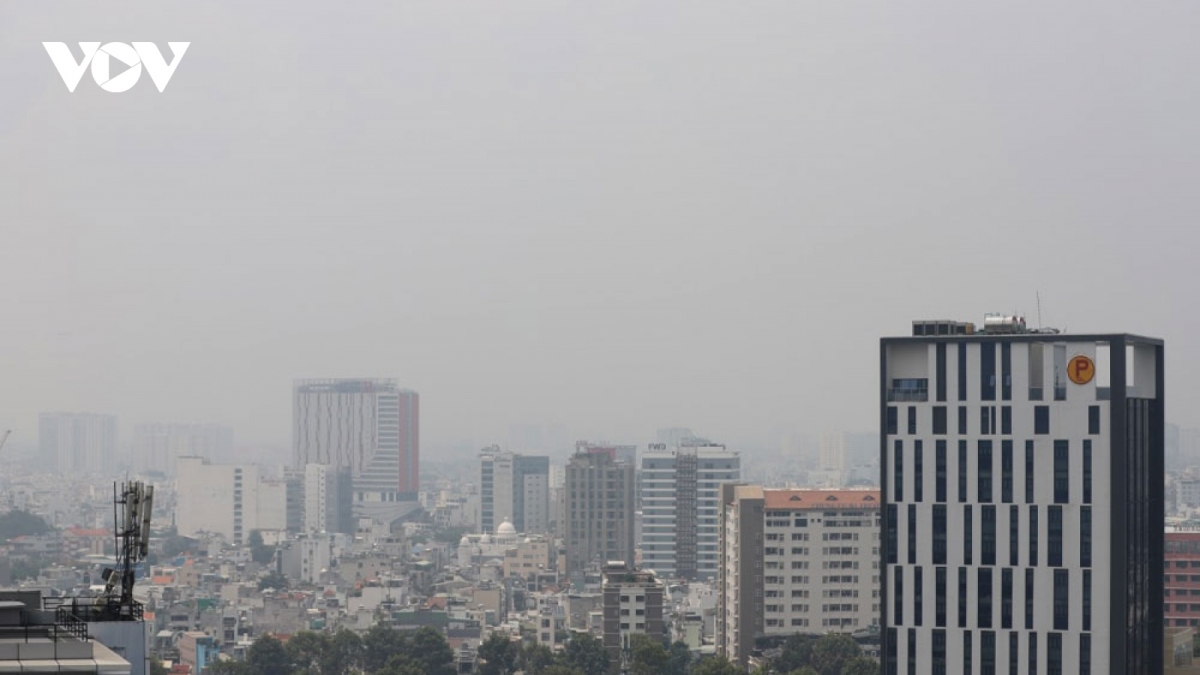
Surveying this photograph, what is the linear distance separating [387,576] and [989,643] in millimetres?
38797

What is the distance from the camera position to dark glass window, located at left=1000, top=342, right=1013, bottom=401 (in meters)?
12.6

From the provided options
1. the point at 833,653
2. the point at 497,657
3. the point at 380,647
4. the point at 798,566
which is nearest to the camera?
the point at 833,653

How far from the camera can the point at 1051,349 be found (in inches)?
498

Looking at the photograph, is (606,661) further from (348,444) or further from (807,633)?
(348,444)

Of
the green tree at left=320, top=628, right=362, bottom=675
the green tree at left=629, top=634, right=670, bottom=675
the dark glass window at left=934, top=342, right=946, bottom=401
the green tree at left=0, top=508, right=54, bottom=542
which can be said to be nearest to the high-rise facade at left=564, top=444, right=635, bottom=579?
the green tree at left=0, top=508, right=54, bottom=542

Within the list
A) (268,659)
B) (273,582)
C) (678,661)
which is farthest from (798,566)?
(273,582)

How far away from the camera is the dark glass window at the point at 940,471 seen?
1255cm

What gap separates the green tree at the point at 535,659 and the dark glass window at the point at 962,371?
59.8ft

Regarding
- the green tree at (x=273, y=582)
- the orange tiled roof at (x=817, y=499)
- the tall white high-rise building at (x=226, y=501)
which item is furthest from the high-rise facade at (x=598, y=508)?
the orange tiled roof at (x=817, y=499)

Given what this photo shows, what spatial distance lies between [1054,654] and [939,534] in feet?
3.28

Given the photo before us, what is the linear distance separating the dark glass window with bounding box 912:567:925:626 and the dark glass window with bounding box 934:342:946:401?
113cm

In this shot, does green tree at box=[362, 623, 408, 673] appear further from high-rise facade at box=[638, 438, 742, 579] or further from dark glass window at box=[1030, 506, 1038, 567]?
high-rise facade at box=[638, 438, 742, 579]

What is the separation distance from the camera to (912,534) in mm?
12539

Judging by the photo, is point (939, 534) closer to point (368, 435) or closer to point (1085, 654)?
point (1085, 654)
